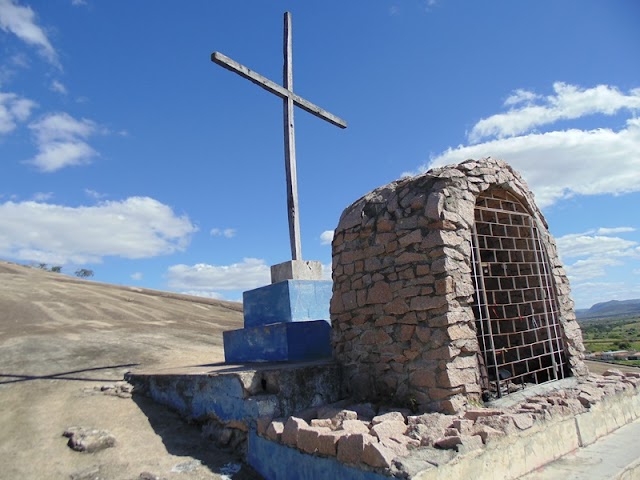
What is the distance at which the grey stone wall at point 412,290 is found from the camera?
14.1ft

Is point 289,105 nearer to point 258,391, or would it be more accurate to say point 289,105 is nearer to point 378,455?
point 258,391

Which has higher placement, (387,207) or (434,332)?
(387,207)

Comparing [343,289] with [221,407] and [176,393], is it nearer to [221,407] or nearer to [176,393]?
[221,407]

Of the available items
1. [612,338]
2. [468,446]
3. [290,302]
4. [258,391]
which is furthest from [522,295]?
[612,338]

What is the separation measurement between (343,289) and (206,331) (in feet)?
28.0

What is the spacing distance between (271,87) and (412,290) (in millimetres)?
3978

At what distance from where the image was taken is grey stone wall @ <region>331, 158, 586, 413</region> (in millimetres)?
4289

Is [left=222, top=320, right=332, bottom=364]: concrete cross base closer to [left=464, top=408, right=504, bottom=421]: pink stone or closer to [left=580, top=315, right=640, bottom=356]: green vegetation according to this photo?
[left=464, top=408, right=504, bottom=421]: pink stone

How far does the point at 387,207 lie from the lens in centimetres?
500

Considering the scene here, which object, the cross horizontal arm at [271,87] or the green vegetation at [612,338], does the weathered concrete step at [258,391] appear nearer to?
the cross horizontal arm at [271,87]

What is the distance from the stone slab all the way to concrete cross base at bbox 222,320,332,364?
266 millimetres

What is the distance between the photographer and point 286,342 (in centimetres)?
568

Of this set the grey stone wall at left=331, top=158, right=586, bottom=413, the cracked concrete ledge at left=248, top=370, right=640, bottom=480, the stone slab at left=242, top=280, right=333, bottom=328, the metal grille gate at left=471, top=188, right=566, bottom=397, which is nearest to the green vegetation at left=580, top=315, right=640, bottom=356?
the metal grille gate at left=471, top=188, right=566, bottom=397

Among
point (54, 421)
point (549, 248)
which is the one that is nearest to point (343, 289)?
point (549, 248)
